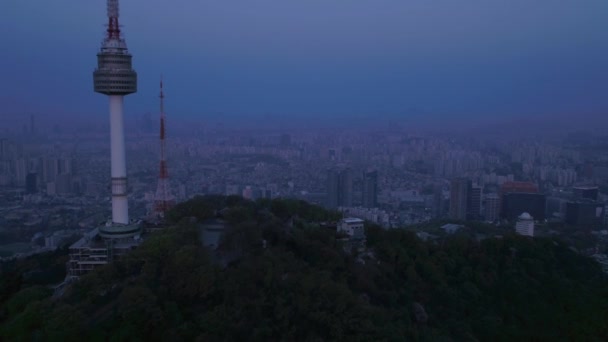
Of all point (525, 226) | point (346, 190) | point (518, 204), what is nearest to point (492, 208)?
point (518, 204)

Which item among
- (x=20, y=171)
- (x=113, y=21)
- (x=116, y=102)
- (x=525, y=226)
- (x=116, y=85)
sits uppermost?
(x=113, y=21)

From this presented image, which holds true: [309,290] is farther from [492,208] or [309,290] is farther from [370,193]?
[492,208]

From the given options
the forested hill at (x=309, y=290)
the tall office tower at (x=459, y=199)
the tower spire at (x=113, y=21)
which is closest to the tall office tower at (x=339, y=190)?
the tall office tower at (x=459, y=199)

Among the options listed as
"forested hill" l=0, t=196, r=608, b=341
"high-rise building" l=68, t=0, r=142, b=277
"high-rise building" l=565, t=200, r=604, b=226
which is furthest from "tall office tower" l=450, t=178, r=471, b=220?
"high-rise building" l=68, t=0, r=142, b=277

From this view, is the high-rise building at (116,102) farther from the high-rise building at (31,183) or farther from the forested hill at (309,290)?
the high-rise building at (31,183)

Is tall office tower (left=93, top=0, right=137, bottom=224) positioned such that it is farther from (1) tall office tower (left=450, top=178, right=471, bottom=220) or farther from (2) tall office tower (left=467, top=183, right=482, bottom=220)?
(2) tall office tower (left=467, top=183, right=482, bottom=220)

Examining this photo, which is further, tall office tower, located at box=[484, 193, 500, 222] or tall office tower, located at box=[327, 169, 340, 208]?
tall office tower, located at box=[327, 169, 340, 208]
